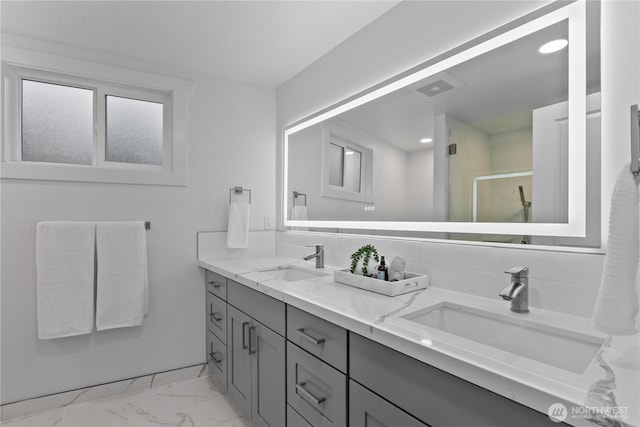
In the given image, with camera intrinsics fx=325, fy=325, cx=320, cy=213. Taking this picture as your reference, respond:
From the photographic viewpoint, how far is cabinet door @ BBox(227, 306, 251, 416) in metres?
1.72

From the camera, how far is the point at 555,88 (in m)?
1.11

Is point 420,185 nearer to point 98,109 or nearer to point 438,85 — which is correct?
point 438,85

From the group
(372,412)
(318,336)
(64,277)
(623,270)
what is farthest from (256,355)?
(623,270)

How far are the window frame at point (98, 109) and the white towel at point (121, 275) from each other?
35 centimetres

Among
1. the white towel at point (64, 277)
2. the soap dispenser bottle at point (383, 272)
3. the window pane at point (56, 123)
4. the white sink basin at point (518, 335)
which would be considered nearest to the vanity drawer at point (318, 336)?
the white sink basin at point (518, 335)

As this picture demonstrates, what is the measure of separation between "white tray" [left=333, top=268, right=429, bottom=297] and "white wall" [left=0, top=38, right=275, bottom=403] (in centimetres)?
134

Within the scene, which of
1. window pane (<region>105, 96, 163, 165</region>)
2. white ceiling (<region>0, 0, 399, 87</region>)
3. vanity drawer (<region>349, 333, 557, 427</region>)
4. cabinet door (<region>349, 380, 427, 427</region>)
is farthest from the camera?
window pane (<region>105, 96, 163, 165</region>)

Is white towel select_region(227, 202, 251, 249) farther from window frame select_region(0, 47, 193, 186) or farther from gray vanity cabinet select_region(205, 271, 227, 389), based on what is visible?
window frame select_region(0, 47, 193, 186)

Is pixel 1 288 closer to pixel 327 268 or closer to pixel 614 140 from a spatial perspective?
pixel 327 268

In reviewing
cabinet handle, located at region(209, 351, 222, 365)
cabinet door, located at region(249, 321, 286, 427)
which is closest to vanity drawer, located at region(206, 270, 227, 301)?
cabinet handle, located at region(209, 351, 222, 365)

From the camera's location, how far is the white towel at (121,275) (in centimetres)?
206

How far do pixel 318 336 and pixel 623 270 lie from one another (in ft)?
2.88

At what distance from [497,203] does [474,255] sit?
8.7 inches

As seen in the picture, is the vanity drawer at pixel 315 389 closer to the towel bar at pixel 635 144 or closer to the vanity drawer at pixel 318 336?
the vanity drawer at pixel 318 336
